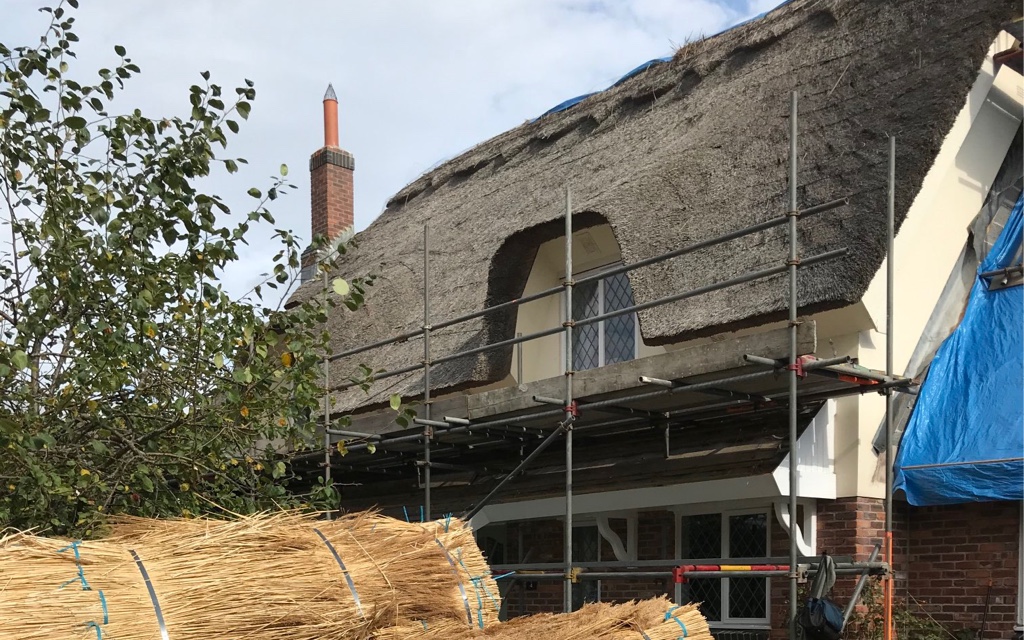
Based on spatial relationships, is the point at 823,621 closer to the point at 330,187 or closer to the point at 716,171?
the point at 716,171

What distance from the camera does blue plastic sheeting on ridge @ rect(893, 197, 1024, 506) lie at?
796 centimetres

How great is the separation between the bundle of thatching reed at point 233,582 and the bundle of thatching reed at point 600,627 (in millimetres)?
153

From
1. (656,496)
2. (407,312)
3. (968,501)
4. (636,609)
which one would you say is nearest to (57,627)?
(636,609)

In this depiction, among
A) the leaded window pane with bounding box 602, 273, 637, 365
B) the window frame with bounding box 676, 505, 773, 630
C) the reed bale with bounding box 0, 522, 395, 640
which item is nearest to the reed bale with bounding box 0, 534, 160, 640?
the reed bale with bounding box 0, 522, 395, 640

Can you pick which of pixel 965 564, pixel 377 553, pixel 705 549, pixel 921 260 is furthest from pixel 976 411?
pixel 377 553

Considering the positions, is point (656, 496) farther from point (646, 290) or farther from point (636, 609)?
point (636, 609)

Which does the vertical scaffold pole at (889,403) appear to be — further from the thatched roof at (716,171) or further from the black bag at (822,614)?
the black bag at (822,614)

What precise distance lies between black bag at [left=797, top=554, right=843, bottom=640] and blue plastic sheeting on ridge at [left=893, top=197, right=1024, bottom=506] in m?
1.21

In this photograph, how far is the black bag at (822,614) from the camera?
7309 millimetres

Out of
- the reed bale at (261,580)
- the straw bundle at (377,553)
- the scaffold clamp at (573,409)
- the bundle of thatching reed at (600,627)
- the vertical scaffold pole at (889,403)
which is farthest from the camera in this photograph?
the scaffold clamp at (573,409)

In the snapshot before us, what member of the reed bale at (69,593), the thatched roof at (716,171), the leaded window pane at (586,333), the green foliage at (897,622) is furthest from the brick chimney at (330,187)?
the reed bale at (69,593)

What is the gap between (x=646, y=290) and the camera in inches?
379

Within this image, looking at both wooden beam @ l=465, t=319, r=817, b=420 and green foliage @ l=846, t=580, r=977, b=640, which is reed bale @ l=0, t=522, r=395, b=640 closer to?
wooden beam @ l=465, t=319, r=817, b=420

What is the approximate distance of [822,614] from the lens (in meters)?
7.31
